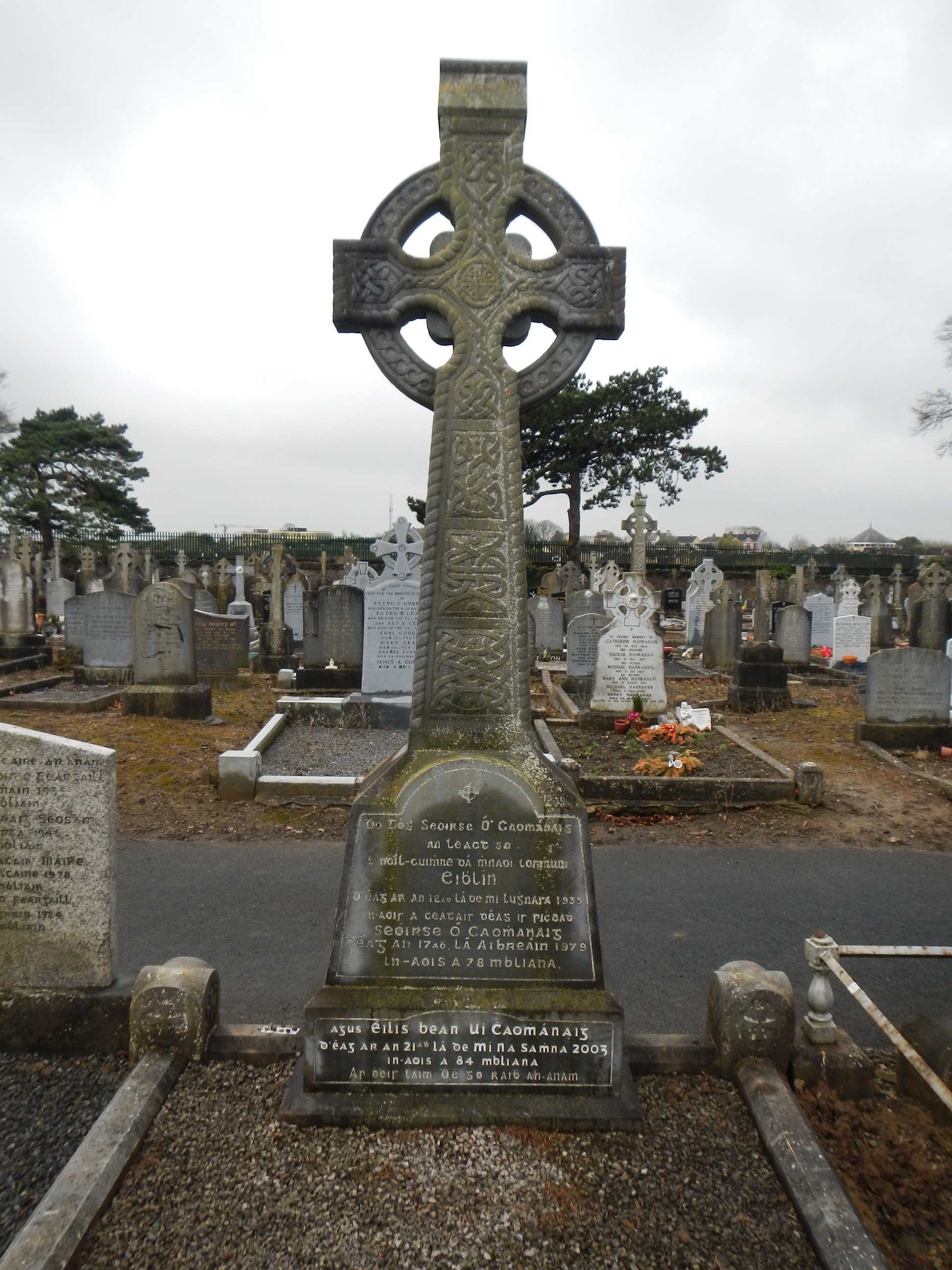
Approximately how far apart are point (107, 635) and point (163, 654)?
3034 millimetres

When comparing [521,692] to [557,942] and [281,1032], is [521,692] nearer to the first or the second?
[557,942]

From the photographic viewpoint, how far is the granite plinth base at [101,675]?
1248 cm

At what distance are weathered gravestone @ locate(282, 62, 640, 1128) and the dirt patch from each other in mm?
739

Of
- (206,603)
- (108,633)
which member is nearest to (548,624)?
(206,603)

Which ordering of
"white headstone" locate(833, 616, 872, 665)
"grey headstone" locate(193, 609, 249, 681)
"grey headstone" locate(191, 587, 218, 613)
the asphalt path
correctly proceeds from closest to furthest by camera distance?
the asphalt path → "grey headstone" locate(193, 609, 249, 681) → "white headstone" locate(833, 616, 872, 665) → "grey headstone" locate(191, 587, 218, 613)

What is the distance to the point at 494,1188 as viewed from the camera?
235cm

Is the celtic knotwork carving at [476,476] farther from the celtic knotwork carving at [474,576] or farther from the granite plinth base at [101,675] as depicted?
the granite plinth base at [101,675]

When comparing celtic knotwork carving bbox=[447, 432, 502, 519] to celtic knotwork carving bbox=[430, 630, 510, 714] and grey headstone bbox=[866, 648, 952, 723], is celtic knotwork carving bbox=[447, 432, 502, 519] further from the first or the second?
grey headstone bbox=[866, 648, 952, 723]

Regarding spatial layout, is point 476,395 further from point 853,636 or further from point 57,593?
point 57,593

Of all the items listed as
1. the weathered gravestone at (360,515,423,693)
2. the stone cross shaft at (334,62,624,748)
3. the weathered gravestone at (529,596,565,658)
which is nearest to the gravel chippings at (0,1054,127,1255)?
the stone cross shaft at (334,62,624,748)

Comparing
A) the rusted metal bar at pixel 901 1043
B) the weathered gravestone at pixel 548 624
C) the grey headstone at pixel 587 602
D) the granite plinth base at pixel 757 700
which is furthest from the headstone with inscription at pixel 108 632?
the rusted metal bar at pixel 901 1043

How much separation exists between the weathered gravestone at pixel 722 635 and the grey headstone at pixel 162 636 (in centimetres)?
1043

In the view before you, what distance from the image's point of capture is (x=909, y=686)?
9.09 metres

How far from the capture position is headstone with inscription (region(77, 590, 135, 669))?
1249 centimetres
